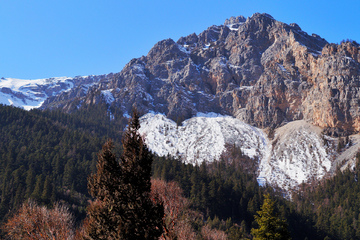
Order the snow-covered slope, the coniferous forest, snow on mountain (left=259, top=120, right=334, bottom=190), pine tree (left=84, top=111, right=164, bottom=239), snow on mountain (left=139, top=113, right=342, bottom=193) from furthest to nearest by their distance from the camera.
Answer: the snow-covered slope
snow on mountain (left=139, top=113, right=342, bottom=193)
snow on mountain (left=259, top=120, right=334, bottom=190)
the coniferous forest
pine tree (left=84, top=111, right=164, bottom=239)

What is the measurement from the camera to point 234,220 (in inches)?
3164

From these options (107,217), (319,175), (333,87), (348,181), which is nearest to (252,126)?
(333,87)

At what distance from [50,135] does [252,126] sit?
A: 5398 inches

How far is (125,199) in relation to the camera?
43.2 feet

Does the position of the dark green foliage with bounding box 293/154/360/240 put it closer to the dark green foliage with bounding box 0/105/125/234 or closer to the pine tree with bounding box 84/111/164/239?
the dark green foliage with bounding box 0/105/125/234

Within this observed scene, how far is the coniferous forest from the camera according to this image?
6750 cm

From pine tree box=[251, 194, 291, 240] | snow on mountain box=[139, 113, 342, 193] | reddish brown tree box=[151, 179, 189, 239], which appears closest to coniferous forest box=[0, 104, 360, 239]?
snow on mountain box=[139, 113, 342, 193]

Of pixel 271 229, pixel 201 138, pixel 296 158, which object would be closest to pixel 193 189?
pixel 271 229

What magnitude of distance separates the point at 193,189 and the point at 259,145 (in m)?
81.8

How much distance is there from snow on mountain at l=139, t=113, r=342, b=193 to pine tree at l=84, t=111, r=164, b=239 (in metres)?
101

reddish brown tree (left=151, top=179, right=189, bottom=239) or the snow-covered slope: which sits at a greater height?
the snow-covered slope

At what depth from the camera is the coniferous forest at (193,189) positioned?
6750cm

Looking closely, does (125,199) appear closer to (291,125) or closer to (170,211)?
(170,211)

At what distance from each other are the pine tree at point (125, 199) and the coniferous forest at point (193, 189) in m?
41.0
